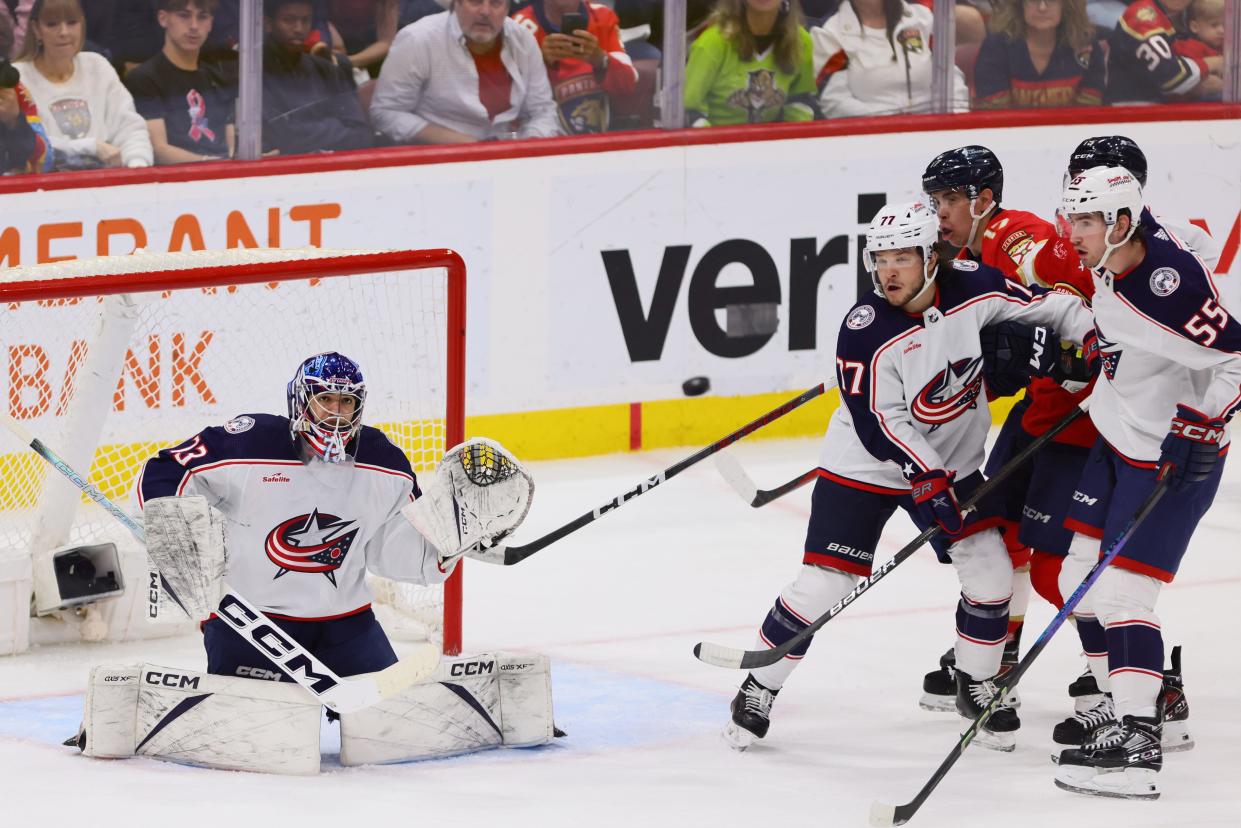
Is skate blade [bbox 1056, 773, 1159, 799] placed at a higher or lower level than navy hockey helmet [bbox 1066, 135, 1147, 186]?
lower

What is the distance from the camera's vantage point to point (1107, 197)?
407 cm

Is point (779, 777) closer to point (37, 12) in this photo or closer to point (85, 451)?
point (85, 451)

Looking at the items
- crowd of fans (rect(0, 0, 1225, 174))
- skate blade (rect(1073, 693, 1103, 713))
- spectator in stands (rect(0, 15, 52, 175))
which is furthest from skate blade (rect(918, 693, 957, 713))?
spectator in stands (rect(0, 15, 52, 175))

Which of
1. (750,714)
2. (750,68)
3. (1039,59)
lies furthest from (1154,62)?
(750,714)

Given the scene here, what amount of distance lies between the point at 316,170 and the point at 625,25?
3.71 ft

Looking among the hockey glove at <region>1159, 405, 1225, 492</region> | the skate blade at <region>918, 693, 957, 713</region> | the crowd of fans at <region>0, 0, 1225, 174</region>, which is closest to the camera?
the hockey glove at <region>1159, 405, 1225, 492</region>

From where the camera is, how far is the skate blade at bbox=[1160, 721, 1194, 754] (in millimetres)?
4465

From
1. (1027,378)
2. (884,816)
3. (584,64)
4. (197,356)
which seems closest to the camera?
(884,816)

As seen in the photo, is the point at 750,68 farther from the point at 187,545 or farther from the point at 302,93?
the point at 187,545

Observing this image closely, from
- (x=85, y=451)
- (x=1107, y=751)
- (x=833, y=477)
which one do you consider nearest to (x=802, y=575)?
(x=833, y=477)

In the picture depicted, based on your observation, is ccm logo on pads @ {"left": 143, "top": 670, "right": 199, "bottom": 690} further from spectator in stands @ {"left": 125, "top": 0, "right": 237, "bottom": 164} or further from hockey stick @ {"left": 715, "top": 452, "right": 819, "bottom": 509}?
spectator in stands @ {"left": 125, "top": 0, "right": 237, "bottom": 164}

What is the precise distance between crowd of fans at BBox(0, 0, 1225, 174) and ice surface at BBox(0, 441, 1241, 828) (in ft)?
4.07

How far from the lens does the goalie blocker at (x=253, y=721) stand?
4113 millimetres

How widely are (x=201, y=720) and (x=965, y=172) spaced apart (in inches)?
75.7
